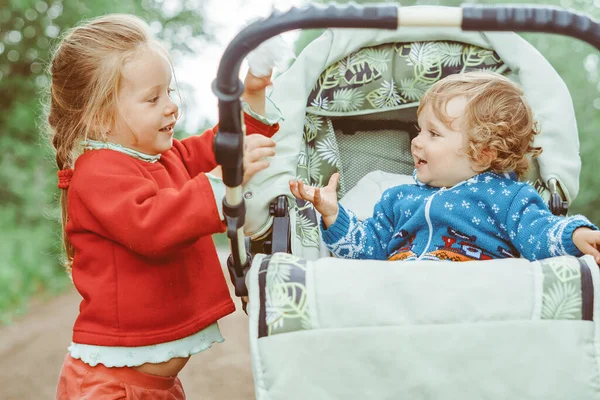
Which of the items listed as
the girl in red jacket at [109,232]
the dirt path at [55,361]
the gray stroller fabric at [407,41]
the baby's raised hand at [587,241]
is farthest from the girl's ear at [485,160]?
the dirt path at [55,361]

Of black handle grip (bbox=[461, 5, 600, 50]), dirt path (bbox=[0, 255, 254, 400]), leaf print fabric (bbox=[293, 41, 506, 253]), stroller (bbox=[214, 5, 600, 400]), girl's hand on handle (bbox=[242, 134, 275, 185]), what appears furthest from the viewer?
dirt path (bbox=[0, 255, 254, 400])

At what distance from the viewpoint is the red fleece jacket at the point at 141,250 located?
1.62 m

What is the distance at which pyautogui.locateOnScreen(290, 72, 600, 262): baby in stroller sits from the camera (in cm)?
195

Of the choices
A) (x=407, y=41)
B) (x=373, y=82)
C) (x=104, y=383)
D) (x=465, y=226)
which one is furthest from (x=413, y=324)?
(x=407, y=41)

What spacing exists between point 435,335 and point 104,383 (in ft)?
3.18

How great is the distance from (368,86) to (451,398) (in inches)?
53.2

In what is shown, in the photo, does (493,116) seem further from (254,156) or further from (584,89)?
(584,89)

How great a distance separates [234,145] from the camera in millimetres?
1293

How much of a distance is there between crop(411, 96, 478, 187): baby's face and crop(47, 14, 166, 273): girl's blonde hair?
2.88 ft

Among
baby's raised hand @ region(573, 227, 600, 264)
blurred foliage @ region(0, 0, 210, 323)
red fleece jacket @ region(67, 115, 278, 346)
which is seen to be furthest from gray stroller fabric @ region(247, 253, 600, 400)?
blurred foliage @ region(0, 0, 210, 323)

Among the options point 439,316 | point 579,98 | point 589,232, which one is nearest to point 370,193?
point 589,232

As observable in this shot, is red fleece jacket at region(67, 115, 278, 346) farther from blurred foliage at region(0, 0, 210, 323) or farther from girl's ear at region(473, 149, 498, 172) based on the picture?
blurred foliage at region(0, 0, 210, 323)

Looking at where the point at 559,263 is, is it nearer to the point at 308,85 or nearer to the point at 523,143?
the point at 523,143

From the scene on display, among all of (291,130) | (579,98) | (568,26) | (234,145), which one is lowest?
(579,98)
